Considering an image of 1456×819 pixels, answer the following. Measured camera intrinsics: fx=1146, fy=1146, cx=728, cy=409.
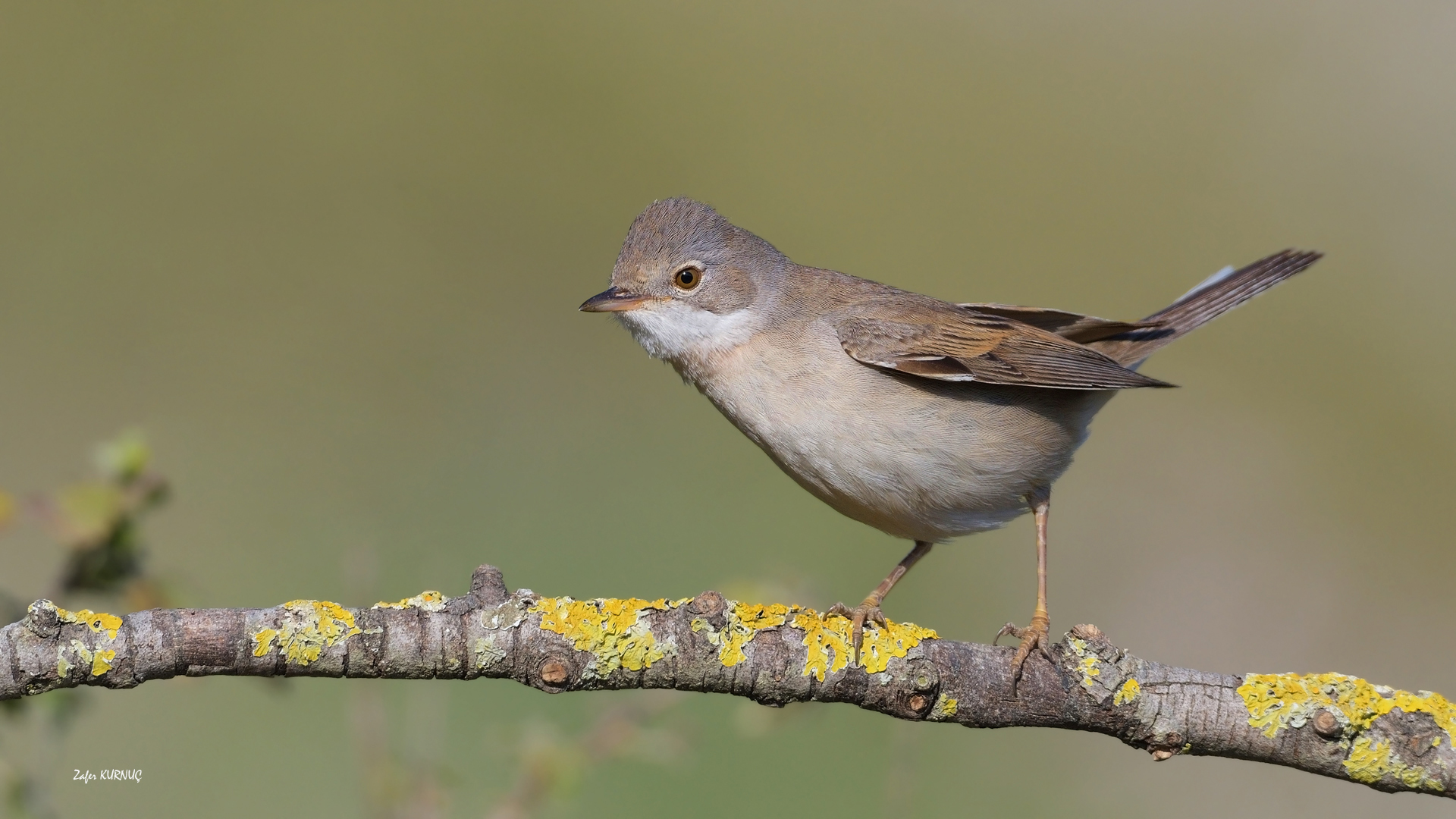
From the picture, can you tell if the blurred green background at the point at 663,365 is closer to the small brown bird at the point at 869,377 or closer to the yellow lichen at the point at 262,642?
the small brown bird at the point at 869,377

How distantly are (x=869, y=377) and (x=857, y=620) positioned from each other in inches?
50.5

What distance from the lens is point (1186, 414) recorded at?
990cm

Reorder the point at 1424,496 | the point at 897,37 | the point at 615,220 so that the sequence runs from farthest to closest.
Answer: the point at 897,37
the point at 615,220
the point at 1424,496

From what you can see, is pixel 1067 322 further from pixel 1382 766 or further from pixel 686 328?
pixel 1382 766

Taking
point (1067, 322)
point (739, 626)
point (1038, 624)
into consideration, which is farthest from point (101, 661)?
point (1067, 322)

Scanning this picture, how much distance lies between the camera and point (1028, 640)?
10.5 ft

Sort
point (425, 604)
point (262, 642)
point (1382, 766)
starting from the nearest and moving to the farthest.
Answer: point (262, 642) → point (425, 604) → point (1382, 766)

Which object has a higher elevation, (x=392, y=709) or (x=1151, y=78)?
(x=1151, y=78)

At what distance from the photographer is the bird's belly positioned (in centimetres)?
385

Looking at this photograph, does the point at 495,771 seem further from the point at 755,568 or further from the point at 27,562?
the point at 27,562

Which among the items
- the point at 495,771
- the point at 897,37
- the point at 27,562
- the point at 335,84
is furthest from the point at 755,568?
the point at 897,37

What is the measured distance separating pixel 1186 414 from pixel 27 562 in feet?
28.6

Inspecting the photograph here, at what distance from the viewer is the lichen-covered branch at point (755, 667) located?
2.31 metres

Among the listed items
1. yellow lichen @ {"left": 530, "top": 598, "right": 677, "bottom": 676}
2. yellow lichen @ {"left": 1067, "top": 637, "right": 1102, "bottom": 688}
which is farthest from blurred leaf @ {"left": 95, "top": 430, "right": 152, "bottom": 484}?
yellow lichen @ {"left": 1067, "top": 637, "right": 1102, "bottom": 688}
